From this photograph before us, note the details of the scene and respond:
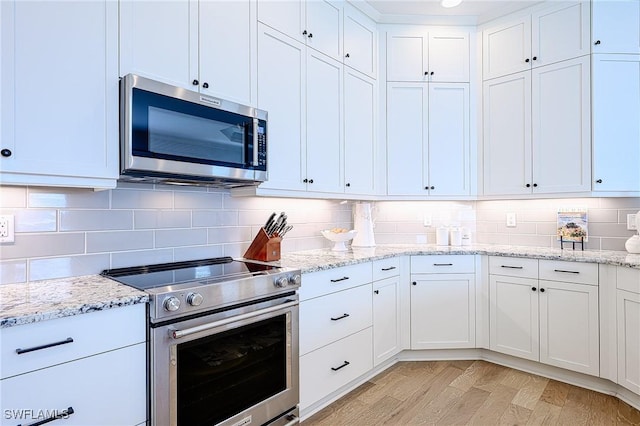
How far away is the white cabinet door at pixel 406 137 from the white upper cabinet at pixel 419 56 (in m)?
0.10

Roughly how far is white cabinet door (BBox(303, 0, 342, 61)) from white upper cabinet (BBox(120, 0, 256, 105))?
493mm

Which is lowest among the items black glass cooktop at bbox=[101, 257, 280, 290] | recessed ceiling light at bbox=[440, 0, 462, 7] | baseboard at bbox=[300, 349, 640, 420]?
baseboard at bbox=[300, 349, 640, 420]

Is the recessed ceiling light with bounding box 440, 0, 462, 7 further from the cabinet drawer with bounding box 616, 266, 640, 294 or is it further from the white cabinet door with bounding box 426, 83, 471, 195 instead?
the cabinet drawer with bounding box 616, 266, 640, 294

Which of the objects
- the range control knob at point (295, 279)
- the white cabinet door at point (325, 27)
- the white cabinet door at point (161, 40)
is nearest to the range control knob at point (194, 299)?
the range control knob at point (295, 279)

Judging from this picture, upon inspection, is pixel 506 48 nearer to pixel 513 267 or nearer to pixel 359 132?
pixel 359 132

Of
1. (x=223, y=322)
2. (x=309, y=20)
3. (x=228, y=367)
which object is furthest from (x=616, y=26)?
(x=228, y=367)

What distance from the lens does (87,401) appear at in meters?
1.25

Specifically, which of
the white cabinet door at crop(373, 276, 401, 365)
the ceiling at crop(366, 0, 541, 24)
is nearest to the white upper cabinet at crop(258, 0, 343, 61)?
the ceiling at crop(366, 0, 541, 24)

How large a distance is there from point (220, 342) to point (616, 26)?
3.35 meters

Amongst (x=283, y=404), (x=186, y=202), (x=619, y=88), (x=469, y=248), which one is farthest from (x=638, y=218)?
(x=186, y=202)

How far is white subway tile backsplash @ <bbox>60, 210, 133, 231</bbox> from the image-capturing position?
5.59 feet

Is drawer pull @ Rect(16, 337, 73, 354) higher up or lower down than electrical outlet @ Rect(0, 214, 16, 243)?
lower down

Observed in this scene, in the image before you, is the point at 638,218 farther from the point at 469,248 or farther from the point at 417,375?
the point at 417,375

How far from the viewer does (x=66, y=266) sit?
1.70 metres
